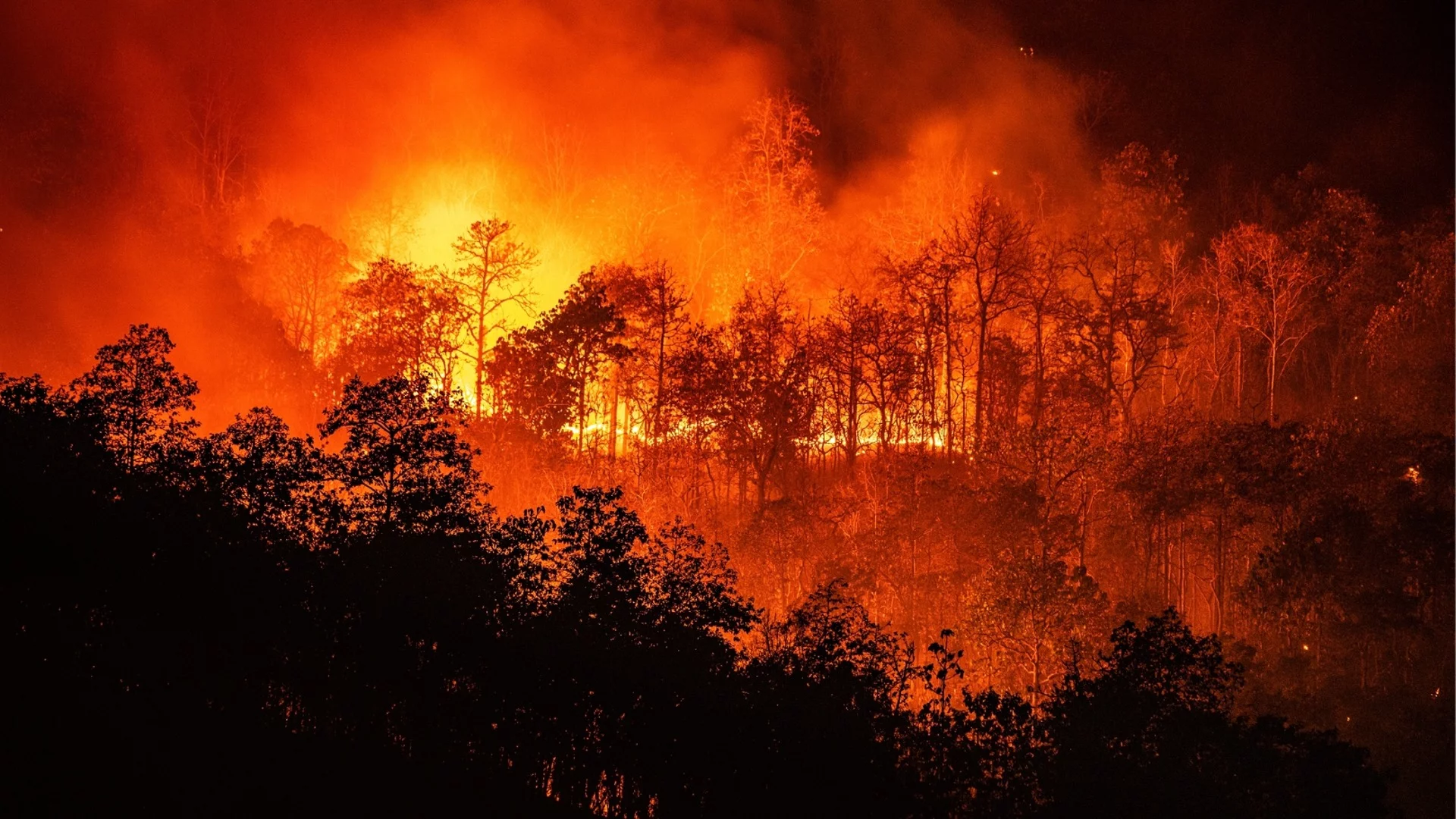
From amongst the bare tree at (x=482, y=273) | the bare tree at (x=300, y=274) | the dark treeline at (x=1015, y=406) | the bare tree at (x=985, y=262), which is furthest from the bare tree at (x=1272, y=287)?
the bare tree at (x=300, y=274)

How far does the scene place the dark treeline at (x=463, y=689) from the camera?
40.7 ft

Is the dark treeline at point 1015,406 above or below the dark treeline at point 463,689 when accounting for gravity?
above

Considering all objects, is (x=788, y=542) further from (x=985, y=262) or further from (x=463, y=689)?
(x=463, y=689)

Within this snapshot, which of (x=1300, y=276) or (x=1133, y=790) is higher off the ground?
(x=1300, y=276)

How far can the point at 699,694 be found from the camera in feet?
43.4

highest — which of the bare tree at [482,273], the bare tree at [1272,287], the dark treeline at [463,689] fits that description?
the bare tree at [1272,287]

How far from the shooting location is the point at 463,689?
1343 centimetres

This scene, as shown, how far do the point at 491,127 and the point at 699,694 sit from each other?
59.4 m

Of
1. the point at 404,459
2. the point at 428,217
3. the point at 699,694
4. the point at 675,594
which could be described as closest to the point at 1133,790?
the point at 699,694

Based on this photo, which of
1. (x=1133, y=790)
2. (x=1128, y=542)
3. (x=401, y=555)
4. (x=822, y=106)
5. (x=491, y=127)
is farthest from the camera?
(x=822, y=106)

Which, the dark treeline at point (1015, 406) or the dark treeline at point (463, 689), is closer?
the dark treeline at point (463, 689)

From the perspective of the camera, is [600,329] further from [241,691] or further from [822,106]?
[822,106]

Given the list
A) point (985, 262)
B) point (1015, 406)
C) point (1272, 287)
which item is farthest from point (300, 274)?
point (1272, 287)

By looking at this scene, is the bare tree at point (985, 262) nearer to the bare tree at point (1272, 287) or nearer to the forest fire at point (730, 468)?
the forest fire at point (730, 468)
